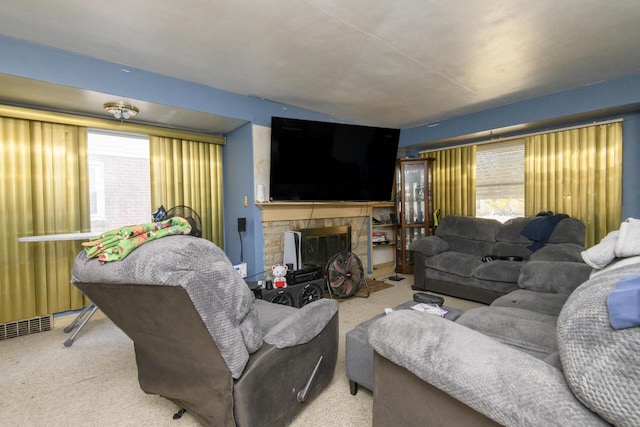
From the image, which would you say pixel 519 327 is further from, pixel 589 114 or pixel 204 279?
pixel 589 114

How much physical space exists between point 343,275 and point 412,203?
6.86ft

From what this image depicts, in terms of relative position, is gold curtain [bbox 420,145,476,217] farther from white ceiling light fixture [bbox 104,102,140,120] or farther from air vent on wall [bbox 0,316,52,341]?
air vent on wall [bbox 0,316,52,341]

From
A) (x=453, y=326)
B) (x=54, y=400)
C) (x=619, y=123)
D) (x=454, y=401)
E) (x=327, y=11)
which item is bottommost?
(x=54, y=400)

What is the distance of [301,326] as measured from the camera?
A: 138 cm

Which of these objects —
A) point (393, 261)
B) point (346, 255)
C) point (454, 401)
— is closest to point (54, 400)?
point (454, 401)

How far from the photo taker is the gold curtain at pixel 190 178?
11.0ft

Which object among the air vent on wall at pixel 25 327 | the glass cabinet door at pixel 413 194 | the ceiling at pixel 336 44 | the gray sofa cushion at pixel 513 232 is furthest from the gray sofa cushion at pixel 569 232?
the air vent on wall at pixel 25 327

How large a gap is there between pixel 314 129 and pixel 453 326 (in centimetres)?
280

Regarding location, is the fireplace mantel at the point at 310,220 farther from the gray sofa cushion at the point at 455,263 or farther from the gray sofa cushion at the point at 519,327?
the gray sofa cushion at the point at 519,327

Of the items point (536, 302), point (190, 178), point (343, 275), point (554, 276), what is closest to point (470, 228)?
point (554, 276)

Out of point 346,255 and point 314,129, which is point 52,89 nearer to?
point 314,129

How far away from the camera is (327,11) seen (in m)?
1.89

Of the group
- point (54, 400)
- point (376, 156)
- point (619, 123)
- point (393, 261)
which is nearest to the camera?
point (54, 400)

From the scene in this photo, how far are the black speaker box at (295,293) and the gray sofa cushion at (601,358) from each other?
2.33m
